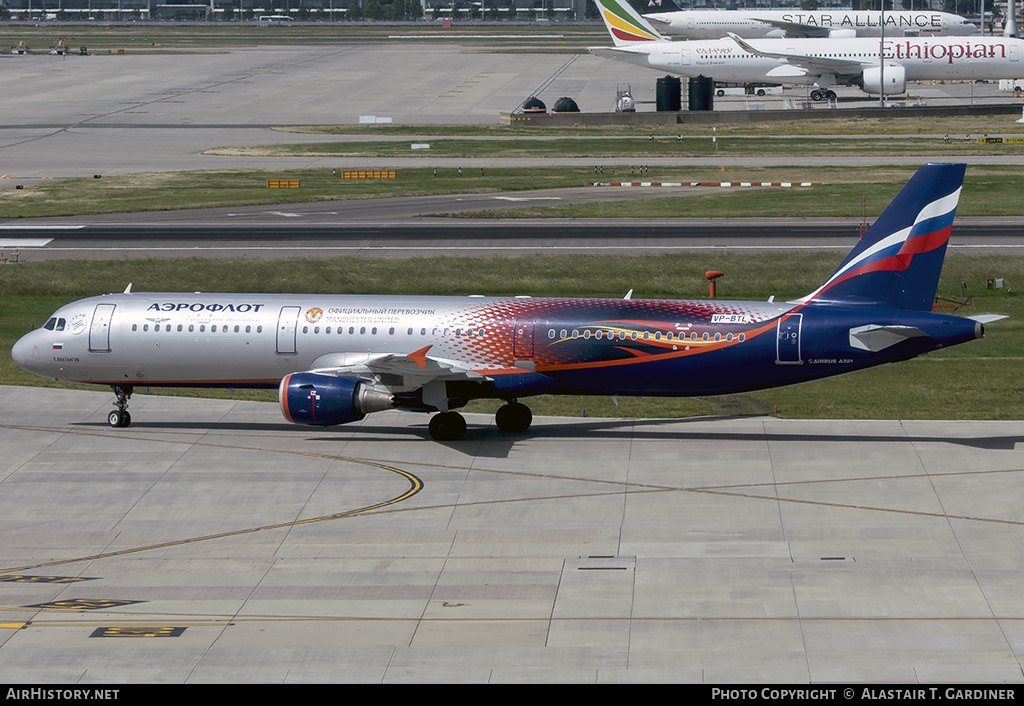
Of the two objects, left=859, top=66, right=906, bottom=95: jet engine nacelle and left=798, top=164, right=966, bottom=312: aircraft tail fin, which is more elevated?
left=859, top=66, right=906, bottom=95: jet engine nacelle

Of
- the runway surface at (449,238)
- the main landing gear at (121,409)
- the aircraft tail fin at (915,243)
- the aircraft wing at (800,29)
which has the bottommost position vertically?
the main landing gear at (121,409)

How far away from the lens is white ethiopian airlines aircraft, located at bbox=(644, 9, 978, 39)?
165 m

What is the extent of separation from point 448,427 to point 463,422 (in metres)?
0.48

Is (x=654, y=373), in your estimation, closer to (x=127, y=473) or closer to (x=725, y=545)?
(x=725, y=545)

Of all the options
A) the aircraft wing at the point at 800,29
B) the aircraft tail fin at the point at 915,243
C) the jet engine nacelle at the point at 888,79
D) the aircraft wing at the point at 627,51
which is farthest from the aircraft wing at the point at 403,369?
the aircraft wing at the point at 800,29

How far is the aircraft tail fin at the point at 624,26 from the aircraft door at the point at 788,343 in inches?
4621

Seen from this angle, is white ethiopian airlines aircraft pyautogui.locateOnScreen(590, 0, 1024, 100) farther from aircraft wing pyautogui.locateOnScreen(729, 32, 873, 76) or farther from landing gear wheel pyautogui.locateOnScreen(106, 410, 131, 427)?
landing gear wheel pyautogui.locateOnScreen(106, 410, 131, 427)

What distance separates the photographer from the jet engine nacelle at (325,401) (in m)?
35.8

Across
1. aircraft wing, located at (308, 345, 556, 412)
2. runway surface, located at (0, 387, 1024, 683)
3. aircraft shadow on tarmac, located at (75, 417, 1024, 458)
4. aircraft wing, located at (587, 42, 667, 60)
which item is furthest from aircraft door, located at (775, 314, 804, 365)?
aircraft wing, located at (587, 42, 667, 60)

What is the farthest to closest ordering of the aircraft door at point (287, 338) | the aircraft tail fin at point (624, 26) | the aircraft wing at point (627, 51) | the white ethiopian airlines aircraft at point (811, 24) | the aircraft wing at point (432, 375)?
the white ethiopian airlines aircraft at point (811, 24), the aircraft tail fin at point (624, 26), the aircraft wing at point (627, 51), the aircraft door at point (287, 338), the aircraft wing at point (432, 375)

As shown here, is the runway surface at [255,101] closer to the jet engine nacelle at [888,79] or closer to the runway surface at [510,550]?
the jet engine nacelle at [888,79]

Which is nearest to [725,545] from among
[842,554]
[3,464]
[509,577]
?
[842,554]

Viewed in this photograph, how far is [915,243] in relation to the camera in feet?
117

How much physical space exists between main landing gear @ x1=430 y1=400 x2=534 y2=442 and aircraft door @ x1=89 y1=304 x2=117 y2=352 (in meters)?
10.3
